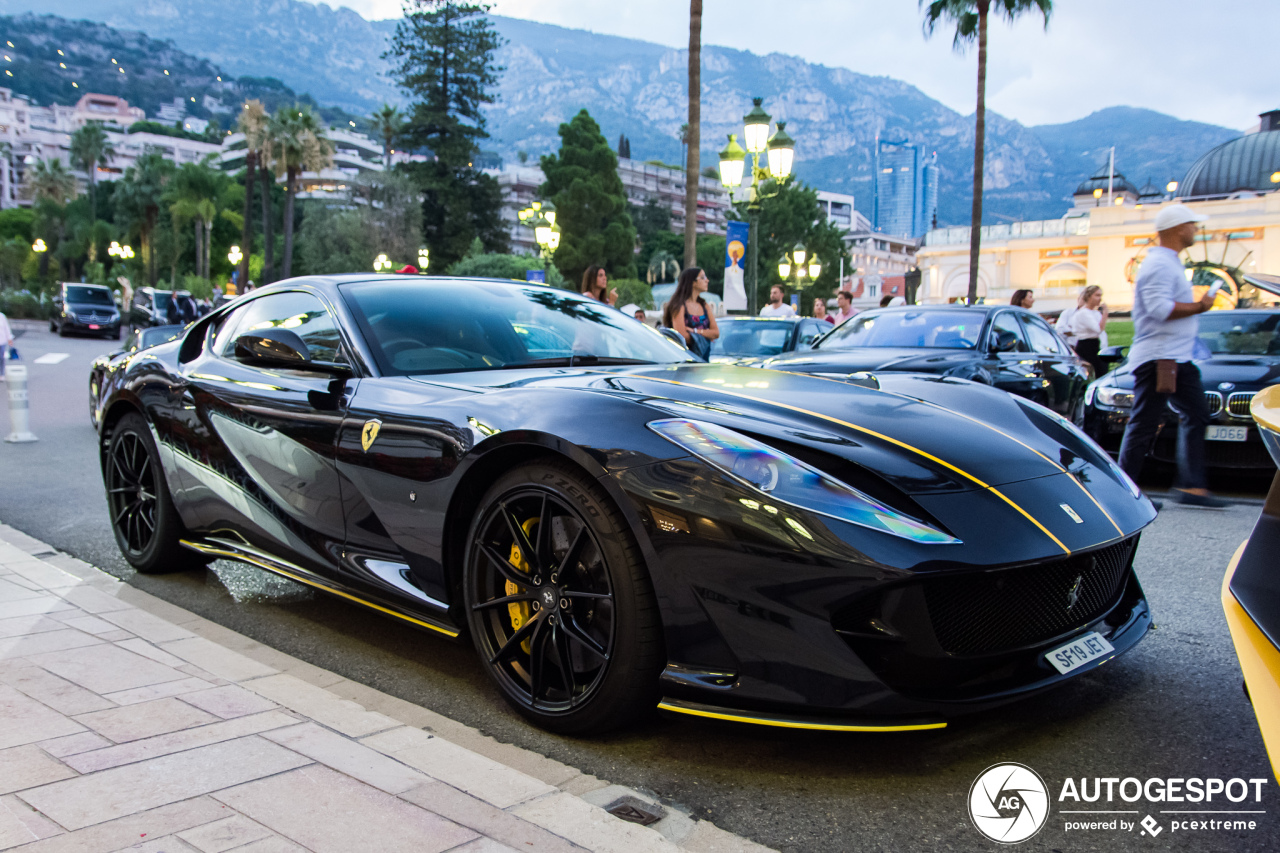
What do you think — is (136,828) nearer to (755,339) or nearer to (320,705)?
(320,705)

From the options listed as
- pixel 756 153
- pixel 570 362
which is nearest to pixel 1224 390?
pixel 570 362

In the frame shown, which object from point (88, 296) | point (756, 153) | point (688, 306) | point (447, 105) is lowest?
point (688, 306)

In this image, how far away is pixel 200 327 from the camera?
4.33 meters

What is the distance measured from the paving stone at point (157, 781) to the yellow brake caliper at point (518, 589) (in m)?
0.65

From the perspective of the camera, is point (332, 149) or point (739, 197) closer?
point (739, 197)

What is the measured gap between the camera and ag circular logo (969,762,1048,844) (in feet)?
6.67

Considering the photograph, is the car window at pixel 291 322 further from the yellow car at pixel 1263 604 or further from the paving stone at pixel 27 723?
the yellow car at pixel 1263 604

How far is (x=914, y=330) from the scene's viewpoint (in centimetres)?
839

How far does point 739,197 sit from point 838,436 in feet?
51.6

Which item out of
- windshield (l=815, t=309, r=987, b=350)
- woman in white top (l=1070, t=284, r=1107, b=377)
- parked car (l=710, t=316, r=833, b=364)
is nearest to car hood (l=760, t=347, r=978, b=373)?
windshield (l=815, t=309, r=987, b=350)

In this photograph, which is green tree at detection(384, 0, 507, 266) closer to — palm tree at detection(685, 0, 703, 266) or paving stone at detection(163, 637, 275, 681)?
palm tree at detection(685, 0, 703, 266)

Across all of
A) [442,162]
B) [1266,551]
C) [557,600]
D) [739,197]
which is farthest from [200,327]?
[442,162]

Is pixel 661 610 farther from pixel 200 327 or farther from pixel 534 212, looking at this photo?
pixel 534 212

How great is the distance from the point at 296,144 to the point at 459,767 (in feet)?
177
